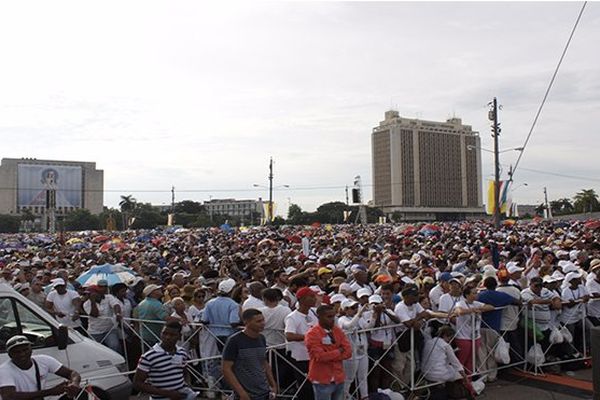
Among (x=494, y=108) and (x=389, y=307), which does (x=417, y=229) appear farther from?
(x=389, y=307)

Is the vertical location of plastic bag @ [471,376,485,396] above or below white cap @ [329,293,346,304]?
below

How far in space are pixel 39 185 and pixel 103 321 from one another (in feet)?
472

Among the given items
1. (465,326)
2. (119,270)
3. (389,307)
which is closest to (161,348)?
(389,307)

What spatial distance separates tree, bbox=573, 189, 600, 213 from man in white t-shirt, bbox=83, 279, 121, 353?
96.6 metres

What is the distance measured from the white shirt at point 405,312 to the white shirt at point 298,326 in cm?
142

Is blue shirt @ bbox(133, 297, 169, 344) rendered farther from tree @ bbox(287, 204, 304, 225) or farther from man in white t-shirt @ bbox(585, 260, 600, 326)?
tree @ bbox(287, 204, 304, 225)

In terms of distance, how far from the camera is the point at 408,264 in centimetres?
1403

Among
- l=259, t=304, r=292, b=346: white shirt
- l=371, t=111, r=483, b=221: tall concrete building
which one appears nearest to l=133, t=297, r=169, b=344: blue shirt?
l=259, t=304, r=292, b=346: white shirt

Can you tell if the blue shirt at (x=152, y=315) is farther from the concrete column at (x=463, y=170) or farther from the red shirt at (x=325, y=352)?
the concrete column at (x=463, y=170)

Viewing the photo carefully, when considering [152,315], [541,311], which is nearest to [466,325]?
[541,311]

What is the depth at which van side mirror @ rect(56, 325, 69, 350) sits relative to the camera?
595cm

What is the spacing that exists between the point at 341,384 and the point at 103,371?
2.63 meters

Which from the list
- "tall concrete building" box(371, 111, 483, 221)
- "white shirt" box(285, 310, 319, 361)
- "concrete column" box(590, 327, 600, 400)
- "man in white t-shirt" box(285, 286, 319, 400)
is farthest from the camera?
"tall concrete building" box(371, 111, 483, 221)

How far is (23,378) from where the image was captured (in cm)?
496
